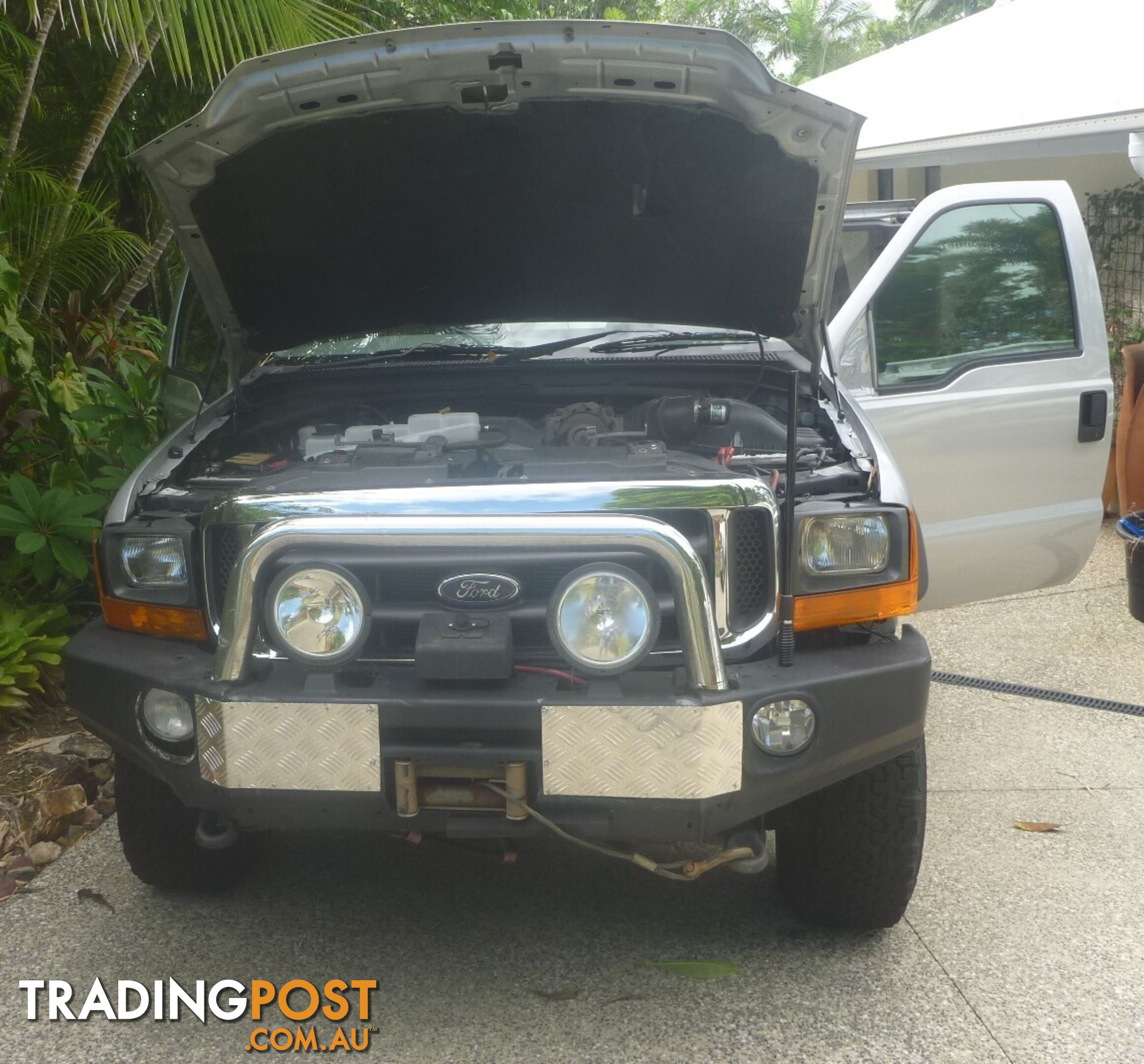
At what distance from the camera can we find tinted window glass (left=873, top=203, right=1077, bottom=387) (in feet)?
13.8

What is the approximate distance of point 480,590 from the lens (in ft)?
8.39

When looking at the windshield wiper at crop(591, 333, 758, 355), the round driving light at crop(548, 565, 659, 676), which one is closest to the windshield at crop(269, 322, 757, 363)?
the windshield wiper at crop(591, 333, 758, 355)

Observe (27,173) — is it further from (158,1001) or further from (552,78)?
(158,1001)

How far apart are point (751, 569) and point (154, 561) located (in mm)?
1328

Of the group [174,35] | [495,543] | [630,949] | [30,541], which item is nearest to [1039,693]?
[630,949]

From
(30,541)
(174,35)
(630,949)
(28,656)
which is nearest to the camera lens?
(630,949)

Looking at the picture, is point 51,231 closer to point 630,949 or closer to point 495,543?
point 495,543

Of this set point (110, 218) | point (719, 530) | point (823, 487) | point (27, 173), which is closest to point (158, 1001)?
point (719, 530)

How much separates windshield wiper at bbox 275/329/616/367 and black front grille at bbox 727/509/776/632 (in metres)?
1.38

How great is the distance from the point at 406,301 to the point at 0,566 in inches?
74.6

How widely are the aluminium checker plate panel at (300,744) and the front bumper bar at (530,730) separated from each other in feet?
0.05

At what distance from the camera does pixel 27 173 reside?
21.1 ft

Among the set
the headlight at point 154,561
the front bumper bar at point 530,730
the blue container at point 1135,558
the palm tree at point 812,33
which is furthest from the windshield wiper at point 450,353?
the palm tree at point 812,33

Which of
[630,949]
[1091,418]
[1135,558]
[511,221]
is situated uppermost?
[511,221]
